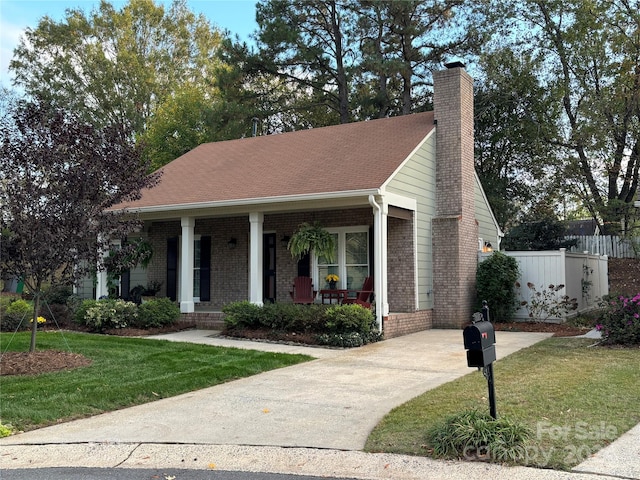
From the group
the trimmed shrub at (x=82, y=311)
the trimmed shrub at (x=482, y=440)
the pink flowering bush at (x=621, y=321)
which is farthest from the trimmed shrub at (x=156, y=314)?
→ the trimmed shrub at (x=482, y=440)

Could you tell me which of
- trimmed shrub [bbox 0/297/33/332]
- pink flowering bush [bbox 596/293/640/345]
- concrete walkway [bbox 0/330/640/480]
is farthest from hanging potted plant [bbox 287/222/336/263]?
trimmed shrub [bbox 0/297/33/332]

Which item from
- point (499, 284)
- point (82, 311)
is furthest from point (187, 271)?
point (499, 284)

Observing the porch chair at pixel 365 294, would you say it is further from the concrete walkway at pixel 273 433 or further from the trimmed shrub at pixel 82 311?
the trimmed shrub at pixel 82 311

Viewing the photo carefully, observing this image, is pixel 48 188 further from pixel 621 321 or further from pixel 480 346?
pixel 621 321

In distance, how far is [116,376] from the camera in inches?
324

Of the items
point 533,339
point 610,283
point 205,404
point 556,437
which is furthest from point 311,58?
point 556,437

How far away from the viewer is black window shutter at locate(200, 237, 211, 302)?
16.5 metres

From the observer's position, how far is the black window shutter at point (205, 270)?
54.2 feet

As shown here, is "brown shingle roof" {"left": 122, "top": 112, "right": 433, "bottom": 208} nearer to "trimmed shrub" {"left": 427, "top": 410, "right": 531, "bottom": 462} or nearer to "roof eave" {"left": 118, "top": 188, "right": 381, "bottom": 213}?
"roof eave" {"left": 118, "top": 188, "right": 381, "bottom": 213}

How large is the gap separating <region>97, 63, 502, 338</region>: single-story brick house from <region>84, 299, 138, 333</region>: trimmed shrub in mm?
1333

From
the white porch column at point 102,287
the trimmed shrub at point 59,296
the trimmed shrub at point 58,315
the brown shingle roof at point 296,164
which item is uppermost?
the brown shingle roof at point 296,164

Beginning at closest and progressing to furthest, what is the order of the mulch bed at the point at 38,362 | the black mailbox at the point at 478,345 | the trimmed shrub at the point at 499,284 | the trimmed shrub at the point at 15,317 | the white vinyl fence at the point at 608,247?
the black mailbox at the point at 478,345, the mulch bed at the point at 38,362, the trimmed shrub at the point at 15,317, the trimmed shrub at the point at 499,284, the white vinyl fence at the point at 608,247

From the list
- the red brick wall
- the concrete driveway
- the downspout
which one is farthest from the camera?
the red brick wall

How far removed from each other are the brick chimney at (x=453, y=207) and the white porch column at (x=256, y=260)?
14.2 feet
